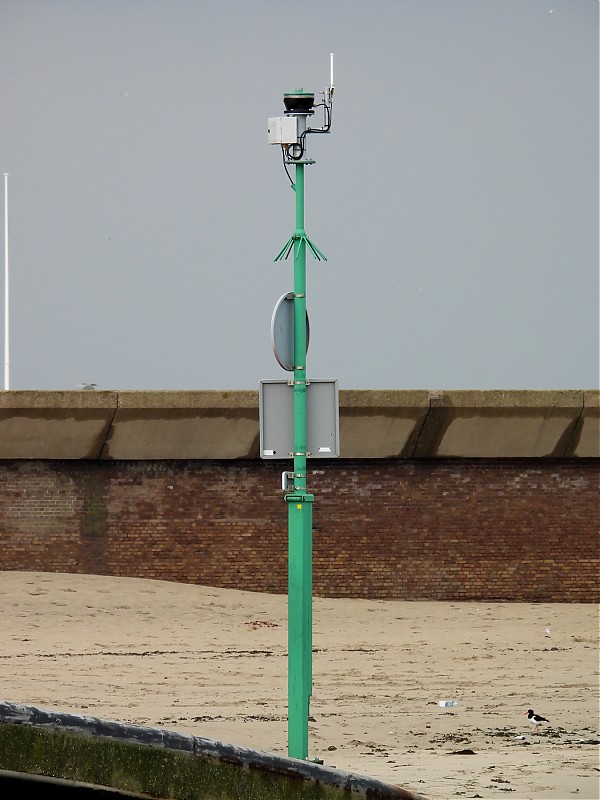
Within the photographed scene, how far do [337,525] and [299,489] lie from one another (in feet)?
32.4

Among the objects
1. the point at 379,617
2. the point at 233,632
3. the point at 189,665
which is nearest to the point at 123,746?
the point at 189,665

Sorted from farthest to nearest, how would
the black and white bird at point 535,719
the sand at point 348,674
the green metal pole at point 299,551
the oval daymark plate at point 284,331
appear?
1. the black and white bird at point 535,719
2. the sand at point 348,674
3. the oval daymark plate at point 284,331
4. the green metal pole at point 299,551

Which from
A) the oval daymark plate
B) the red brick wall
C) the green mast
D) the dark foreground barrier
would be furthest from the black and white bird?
the dark foreground barrier

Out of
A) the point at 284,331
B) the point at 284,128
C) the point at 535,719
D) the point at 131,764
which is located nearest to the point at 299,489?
the point at 284,331

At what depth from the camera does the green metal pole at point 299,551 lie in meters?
8.52

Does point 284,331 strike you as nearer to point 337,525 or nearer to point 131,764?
point 131,764

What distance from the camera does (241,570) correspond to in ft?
60.3

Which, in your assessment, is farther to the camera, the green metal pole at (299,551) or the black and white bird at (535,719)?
the black and white bird at (535,719)

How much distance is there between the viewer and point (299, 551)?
339 inches

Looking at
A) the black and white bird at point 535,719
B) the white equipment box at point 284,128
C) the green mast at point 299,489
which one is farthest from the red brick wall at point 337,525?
the white equipment box at point 284,128

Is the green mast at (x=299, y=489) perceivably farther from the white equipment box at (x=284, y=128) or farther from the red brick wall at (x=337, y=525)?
the red brick wall at (x=337, y=525)

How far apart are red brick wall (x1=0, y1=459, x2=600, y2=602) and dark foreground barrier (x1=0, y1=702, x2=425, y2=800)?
1497 cm

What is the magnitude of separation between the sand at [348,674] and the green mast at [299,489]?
0.73 meters

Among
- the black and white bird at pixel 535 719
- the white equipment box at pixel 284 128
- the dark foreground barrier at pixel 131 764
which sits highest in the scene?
the white equipment box at pixel 284 128
